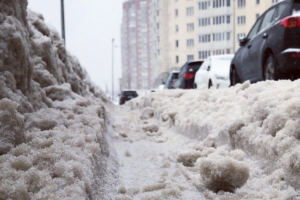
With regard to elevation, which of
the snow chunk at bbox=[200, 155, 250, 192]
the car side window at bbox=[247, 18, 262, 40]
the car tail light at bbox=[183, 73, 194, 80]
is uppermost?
the car side window at bbox=[247, 18, 262, 40]

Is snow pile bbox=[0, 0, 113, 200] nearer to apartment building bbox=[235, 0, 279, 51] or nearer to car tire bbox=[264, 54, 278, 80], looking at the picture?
car tire bbox=[264, 54, 278, 80]

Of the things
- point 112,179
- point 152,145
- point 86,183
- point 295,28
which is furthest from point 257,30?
point 86,183

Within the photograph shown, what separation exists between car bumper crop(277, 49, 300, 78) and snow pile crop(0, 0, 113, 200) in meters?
3.38

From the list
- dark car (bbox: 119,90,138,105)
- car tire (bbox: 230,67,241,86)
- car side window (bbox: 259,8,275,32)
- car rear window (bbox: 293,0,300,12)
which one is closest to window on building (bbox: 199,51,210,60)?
dark car (bbox: 119,90,138,105)

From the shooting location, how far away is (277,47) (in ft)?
16.8

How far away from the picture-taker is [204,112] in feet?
16.3

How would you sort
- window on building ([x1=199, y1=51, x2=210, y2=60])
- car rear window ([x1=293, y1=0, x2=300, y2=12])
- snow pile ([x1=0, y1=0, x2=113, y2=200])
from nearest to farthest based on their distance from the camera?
snow pile ([x1=0, y1=0, x2=113, y2=200]), car rear window ([x1=293, y1=0, x2=300, y2=12]), window on building ([x1=199, y1=51, x2=210, y2=60])

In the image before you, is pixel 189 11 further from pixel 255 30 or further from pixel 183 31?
pixel 255 30

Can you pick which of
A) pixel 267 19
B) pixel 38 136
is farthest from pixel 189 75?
pixel 38 136

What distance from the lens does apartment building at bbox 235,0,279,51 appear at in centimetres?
4678

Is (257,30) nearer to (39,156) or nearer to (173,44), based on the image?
(39,156)

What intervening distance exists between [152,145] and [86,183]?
262 cm

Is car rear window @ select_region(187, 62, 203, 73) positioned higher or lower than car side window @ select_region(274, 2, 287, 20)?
lower

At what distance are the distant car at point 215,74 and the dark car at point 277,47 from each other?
89.0 inches
